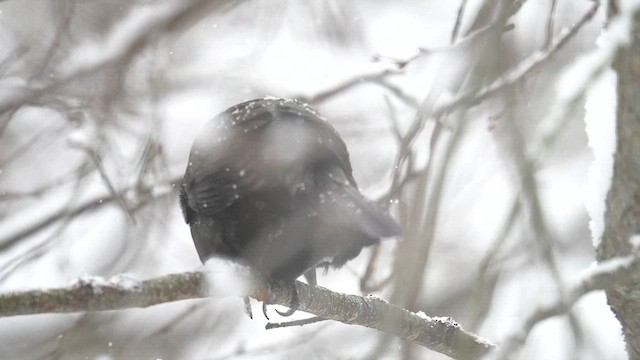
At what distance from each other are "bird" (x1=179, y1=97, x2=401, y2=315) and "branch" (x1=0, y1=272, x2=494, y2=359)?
13 centimetres

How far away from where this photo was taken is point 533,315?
1550mm

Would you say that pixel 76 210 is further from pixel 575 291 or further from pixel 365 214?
pixel 575 291

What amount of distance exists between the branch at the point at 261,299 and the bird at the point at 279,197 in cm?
13

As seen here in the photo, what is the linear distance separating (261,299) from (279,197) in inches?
12.4

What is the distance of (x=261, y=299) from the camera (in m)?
2.44

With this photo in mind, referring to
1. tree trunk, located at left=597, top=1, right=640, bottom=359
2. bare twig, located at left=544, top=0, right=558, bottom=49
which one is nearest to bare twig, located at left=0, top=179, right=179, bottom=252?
bare twig, located at left=544, top=0, right=558, bottom=49

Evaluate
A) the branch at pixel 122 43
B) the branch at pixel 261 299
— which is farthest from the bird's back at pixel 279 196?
the branch at pixel 122 43

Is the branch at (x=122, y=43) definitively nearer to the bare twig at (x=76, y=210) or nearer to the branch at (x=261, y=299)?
the bare twig at (x=76, y=210)

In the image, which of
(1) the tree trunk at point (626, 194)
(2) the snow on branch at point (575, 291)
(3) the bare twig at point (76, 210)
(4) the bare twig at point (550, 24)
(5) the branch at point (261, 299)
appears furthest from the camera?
(3) the bare twig at point (76, 210)

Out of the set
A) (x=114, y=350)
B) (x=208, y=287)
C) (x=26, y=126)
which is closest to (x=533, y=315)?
(x=208, y=287)

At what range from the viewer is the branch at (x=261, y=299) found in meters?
1.62

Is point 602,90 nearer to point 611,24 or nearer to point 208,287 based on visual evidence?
point 611,24

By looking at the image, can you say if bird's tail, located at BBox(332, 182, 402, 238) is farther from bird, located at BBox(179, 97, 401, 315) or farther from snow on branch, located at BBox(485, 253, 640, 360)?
snow on branch, located at BBox(485, 253, 640, 360)

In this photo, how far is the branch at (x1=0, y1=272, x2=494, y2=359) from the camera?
1.62m
